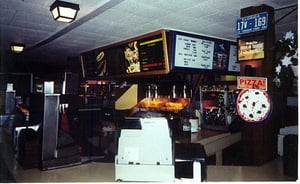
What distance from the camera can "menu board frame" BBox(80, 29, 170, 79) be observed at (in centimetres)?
473

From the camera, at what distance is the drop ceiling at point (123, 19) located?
131 inches

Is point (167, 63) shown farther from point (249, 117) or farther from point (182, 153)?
point (182, 153)

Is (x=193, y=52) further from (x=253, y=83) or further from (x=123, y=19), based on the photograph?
(x=253, y=83)

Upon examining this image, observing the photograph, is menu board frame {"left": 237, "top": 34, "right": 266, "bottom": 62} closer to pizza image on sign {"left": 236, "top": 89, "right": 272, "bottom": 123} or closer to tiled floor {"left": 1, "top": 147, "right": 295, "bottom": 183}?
pizza image on sign {"left": 236, "top": 89, "right": 272, "bottom": 123}

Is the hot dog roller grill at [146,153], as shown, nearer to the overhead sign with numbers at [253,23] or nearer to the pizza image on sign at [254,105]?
the pizza image on sign at [254,105]

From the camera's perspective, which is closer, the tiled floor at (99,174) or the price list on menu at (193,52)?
the tiled floor at (99,174)

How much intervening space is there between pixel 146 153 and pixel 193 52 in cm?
349

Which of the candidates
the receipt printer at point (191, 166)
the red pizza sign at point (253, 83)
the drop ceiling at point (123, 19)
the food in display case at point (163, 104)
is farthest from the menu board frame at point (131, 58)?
the receipt printer at point (191, 166)

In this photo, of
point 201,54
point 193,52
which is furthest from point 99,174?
point 201,54

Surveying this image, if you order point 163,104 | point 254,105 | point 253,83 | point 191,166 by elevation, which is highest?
point 253,83

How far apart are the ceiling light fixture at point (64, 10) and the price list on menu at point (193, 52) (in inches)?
78.1

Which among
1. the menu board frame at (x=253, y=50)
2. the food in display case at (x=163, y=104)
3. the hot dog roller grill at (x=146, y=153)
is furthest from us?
the food in display case at (x=163, y=104)

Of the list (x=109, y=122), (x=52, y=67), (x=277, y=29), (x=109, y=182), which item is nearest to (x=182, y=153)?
(x=109, y=182)

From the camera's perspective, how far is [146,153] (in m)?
1.75
